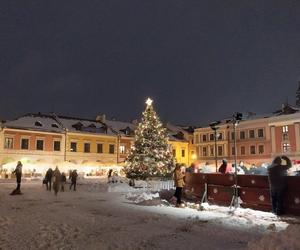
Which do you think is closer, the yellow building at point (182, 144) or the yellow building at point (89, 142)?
→ the yellow building at point (89, 142)

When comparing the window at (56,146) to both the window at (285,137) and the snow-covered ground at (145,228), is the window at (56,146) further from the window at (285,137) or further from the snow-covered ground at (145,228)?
the snow-covered ground at (145,228)

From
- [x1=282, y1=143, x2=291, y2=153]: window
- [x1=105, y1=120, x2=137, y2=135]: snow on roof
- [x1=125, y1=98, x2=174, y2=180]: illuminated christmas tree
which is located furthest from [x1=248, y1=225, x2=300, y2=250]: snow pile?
[x1=105, y1=120, x2=137, y2=135]: snow on roof

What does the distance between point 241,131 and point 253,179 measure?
50.6 meters

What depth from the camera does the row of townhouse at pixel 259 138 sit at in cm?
5444

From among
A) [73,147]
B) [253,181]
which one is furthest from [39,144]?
[253,181]

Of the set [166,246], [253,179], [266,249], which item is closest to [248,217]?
[253,179]

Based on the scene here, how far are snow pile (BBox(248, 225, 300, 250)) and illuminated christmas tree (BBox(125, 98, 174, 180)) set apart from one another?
92.5 feet

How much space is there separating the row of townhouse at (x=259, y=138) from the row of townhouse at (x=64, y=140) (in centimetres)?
1447

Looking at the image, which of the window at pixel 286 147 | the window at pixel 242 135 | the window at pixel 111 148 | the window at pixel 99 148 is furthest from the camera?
the window at pixel 242 135

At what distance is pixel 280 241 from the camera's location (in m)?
6.49

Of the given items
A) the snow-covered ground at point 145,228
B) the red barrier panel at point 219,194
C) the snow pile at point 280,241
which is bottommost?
the snow-covered ground at point 145,228

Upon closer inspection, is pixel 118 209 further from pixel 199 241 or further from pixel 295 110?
pixel 295 110

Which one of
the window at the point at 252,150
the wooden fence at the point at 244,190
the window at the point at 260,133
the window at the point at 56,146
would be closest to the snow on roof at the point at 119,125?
the window at the point at 56,146

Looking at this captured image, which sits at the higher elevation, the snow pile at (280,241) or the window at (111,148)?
the window at (111,148)
